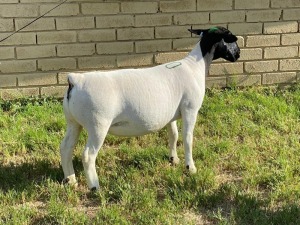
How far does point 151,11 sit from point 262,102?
1913 millimetres

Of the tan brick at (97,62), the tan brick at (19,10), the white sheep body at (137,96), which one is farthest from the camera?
the tan brick at (97,62)

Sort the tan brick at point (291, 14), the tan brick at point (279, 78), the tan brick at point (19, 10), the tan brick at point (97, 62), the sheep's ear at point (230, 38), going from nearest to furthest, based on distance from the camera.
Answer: the sheep's ear at point (230, 38) < the tan brick at point (19, 10) < the tan brick at point (97, 62) < the tan brick at point (291, 14) < the tan brick at point (279, 78)

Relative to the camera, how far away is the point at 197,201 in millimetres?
3877

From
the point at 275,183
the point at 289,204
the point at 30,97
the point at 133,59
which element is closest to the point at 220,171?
the point at 275,183

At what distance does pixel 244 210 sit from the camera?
3754 mm

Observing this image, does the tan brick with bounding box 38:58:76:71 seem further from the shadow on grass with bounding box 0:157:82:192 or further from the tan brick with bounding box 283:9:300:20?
the tan brick with bounding box 283:9:300:20

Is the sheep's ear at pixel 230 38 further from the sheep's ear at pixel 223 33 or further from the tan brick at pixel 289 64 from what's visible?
the tan brick at pixel 289 64

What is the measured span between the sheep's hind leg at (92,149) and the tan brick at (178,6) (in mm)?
2909

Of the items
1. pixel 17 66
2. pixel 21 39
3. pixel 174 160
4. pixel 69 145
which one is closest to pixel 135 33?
pixel 21 39

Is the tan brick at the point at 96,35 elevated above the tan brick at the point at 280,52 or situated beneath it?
elevated above

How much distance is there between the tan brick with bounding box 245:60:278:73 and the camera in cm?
670

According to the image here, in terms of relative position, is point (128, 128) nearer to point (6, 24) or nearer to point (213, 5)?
point (6, 24)

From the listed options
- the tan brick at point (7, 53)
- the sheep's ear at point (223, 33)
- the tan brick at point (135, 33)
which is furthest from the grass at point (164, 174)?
the tan brick at point (135, 33)

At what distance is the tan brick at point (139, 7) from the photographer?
6.15m
